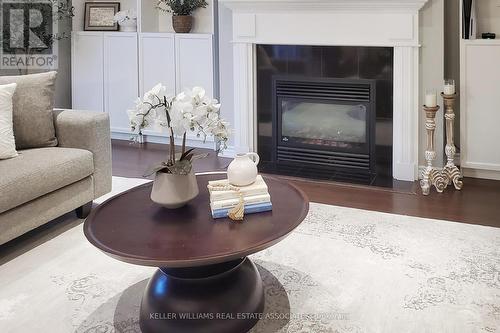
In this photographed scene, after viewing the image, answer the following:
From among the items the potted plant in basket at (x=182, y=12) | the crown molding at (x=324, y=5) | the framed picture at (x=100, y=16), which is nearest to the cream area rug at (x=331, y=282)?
the crown molding at (x=324, y=5)

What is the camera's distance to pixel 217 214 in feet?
7.17

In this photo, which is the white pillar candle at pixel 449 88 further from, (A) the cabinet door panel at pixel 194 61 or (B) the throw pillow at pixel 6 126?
(B) the throw pillow at pixel 6 126

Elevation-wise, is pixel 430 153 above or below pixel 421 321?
above

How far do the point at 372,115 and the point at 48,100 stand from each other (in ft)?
8.11

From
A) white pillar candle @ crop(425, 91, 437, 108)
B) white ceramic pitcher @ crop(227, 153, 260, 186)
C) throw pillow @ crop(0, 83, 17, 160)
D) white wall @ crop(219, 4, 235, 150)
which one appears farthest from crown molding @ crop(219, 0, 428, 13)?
white ceramic pitcher @ crop(227, 153, 260, 186)

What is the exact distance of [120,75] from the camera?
5.69 metres

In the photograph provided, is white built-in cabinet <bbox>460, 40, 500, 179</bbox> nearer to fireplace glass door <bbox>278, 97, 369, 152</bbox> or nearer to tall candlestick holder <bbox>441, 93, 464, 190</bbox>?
tall candlestick holder <bbox>441, 93, 464, 190</bbox>

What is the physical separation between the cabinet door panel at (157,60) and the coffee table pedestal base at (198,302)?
346cm

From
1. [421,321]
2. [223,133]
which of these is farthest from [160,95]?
[421,321]

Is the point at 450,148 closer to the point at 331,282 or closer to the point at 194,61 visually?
the point at 331,282

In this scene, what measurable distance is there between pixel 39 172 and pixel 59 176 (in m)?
0.15

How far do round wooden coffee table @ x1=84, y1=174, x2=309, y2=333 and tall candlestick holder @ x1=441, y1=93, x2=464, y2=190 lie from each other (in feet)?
6.78

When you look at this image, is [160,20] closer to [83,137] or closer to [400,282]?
[83,137]

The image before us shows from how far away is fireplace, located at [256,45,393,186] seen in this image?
430 cm
